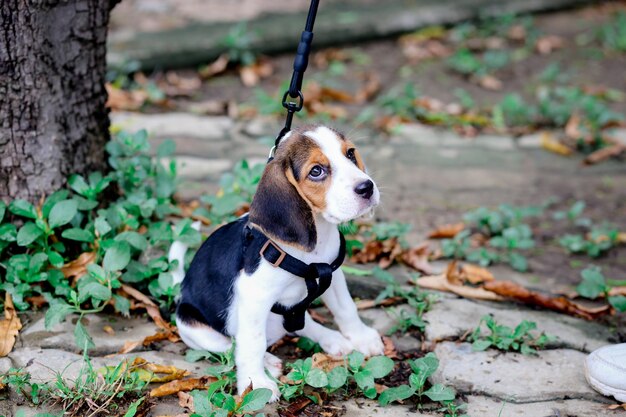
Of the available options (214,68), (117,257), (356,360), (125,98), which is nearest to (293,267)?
(356,360)

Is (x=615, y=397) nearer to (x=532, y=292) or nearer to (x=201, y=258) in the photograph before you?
(x=532, y=292)

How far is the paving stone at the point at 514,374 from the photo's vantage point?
3.07 metres

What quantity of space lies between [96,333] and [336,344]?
3.71 feet

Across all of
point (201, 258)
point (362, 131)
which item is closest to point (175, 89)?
point (362, 131)

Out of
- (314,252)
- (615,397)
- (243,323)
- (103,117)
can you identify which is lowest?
(615,397)

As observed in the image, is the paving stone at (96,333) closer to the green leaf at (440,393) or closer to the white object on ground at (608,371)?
the green leaf at (440,393)

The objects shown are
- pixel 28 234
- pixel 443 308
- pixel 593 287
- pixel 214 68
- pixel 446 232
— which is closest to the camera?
pixel 28 234

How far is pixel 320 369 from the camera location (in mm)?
2914

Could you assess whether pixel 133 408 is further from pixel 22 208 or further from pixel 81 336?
pixel 22 208

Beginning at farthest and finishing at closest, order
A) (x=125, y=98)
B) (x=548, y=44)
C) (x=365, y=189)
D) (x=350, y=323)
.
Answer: (x=548, y=44) → (x=125, y=98) → (x=350, y=323) → (x=365, y=189)

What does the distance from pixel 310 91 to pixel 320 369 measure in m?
4.08

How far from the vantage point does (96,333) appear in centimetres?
334

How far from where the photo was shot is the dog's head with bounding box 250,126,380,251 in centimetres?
275

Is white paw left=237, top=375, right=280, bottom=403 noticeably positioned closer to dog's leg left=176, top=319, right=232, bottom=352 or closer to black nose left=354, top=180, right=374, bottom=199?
dog's leg left=176, top=319, right=232, bottom=352
